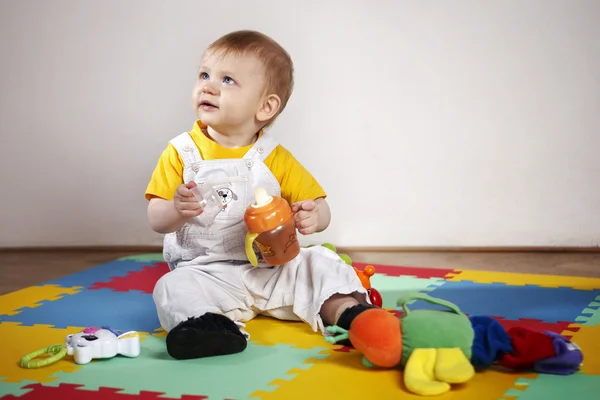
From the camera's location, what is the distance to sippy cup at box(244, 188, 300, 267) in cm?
133

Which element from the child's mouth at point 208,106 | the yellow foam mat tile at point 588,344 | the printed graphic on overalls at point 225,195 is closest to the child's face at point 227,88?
the child's mouth at point 208,106

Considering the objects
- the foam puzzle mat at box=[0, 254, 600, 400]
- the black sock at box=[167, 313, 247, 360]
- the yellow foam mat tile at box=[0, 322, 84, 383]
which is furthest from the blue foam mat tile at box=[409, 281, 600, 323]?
the yellow foam mat tile at box=[0, 322, 84, 383]

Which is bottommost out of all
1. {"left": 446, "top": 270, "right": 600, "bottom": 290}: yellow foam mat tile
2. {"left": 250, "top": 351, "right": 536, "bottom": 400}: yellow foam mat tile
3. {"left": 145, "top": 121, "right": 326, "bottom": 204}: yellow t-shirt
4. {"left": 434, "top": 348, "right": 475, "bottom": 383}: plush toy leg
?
{"left": 250, "top": 351, "right": 536, "bottom": 400}: yellow foam mat tile

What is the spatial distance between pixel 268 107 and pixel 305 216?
0.93ft

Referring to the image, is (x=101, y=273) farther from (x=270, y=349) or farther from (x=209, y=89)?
(x=270, y=349)

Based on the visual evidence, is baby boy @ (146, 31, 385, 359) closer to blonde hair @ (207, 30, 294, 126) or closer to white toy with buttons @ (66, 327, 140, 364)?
blonde hair @ (207, 30, 294, 126)

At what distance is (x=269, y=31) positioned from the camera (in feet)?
7.69

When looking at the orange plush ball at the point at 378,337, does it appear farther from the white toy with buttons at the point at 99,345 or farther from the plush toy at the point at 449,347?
the white toy with buttons at the point at 99,345

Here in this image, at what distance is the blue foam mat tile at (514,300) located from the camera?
155 cm

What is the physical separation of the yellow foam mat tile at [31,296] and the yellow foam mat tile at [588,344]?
1.14 metres

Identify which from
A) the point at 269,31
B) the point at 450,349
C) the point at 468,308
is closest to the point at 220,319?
the point at 450,349

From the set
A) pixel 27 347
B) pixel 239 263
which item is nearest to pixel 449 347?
pixel 239 263

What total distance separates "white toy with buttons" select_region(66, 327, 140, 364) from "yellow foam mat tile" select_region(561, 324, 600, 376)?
29.5 inches

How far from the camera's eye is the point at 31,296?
5.85 ft
